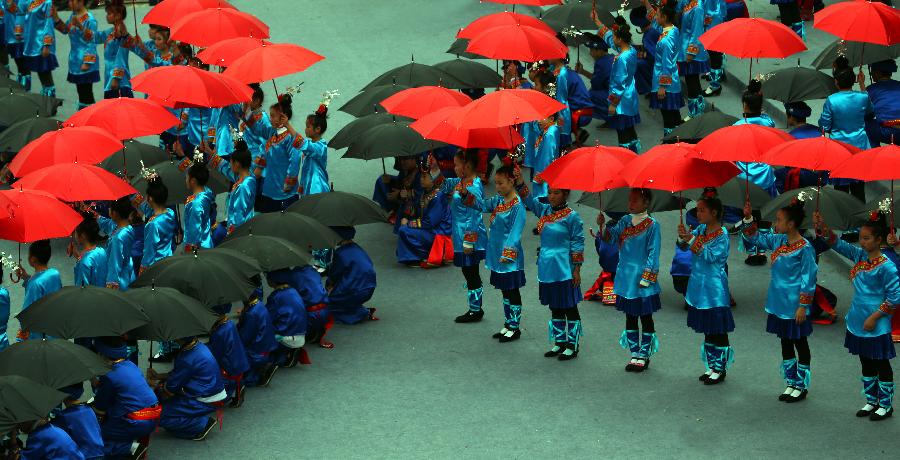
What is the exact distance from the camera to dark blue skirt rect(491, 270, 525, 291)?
12.6 metres

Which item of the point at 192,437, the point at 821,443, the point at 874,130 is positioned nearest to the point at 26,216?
the point at 192,437

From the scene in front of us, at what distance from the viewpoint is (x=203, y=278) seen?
1138 cm

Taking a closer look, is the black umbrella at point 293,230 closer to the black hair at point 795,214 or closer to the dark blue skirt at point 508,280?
the dark blue skirt at point 508,280

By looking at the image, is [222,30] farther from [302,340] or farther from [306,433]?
[306,433]

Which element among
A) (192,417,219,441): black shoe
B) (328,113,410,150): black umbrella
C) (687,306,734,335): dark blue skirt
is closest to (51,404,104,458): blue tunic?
(192,417,219,441): black shoe

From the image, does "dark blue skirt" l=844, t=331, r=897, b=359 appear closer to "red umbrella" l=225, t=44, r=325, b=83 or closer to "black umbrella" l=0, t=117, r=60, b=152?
"red umbrella" l=225, t=44, r=325, b=83

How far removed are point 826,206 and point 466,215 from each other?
301 cm

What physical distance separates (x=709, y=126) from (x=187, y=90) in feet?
15.6

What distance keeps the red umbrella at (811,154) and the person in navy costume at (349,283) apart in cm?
377

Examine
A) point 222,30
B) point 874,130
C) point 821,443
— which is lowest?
point 821,443

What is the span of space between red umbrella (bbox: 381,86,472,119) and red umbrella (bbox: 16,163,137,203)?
276 cm

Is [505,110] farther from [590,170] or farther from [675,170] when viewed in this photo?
[675,170]

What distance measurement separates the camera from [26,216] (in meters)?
11.6

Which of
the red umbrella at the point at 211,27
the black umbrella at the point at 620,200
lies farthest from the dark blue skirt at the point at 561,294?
the red umbrella at the point at 211,27
